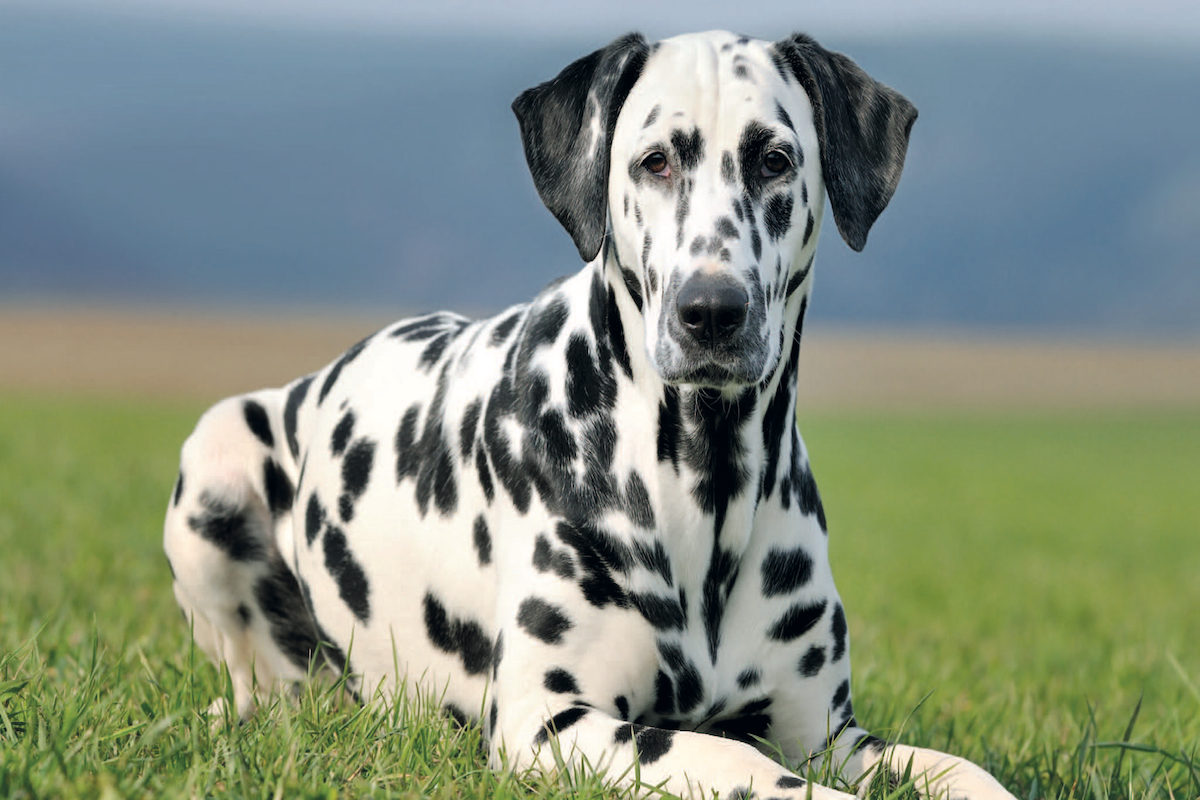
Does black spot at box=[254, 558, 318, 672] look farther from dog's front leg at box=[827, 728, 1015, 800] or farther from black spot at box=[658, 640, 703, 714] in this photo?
dog's front leg at box=[827, 728, 1015, 800]

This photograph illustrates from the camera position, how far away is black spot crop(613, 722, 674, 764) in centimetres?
364

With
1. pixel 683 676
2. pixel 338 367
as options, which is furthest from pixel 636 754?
pixel 338 367

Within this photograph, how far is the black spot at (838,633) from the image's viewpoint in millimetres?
4277

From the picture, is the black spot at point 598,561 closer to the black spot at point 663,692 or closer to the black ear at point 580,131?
the black spot at point 663,692

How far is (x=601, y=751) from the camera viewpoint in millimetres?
3682

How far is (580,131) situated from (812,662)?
1807 millimetres

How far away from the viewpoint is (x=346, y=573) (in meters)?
4.91

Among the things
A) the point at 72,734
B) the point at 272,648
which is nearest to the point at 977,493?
the point at 272,648

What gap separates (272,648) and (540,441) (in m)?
1.97

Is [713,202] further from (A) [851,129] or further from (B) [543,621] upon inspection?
(B) [543,621]

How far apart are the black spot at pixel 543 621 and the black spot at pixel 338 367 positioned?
1886mm

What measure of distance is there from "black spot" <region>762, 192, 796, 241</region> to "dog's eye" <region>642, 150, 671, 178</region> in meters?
0.30

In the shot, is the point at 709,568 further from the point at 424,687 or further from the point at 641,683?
the point at 424,687

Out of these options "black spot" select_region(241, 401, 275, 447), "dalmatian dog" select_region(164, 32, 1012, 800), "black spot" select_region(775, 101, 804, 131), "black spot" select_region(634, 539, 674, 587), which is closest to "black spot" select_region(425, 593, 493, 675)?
"dalmatian dog" select_region(164, 32, 1012, 800)
